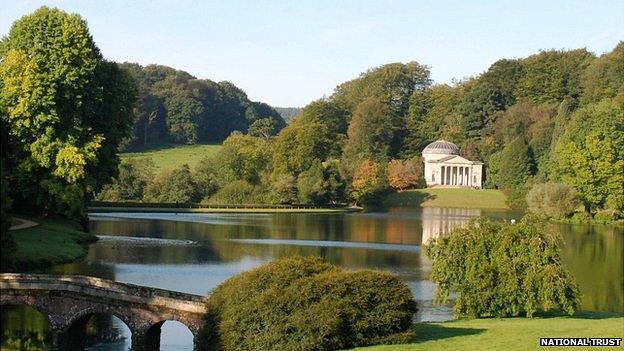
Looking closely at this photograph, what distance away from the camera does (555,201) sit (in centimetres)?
8462

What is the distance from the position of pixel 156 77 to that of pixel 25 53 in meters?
113

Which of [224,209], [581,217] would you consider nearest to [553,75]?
[581,217]

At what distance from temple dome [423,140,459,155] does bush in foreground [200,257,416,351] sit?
10391 centimetres

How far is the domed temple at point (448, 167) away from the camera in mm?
125438

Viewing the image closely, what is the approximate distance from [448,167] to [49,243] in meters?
87.4

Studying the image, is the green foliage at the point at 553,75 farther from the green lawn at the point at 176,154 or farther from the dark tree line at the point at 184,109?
the green lawn at the point at 176,154

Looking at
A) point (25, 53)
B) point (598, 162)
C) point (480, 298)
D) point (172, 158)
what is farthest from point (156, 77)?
point (480, 298)

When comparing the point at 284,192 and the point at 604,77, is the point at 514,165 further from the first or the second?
the point at 284,192

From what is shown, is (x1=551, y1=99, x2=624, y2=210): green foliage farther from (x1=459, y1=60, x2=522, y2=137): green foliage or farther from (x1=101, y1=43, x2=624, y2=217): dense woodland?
(x1=459, y1=60, x2=522, y2=137): green foliage

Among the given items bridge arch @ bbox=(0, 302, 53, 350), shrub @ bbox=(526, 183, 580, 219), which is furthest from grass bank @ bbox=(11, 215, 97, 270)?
shrub @ bbox=(526, 183, 580, 219)

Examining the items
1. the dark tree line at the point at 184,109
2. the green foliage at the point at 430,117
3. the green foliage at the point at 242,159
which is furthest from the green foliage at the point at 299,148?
the dark tree line at the point at 184,109

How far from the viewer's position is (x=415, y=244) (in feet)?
187

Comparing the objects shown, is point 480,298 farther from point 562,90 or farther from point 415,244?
point 562,90

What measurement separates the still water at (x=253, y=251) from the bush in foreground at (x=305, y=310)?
3.87 meters
